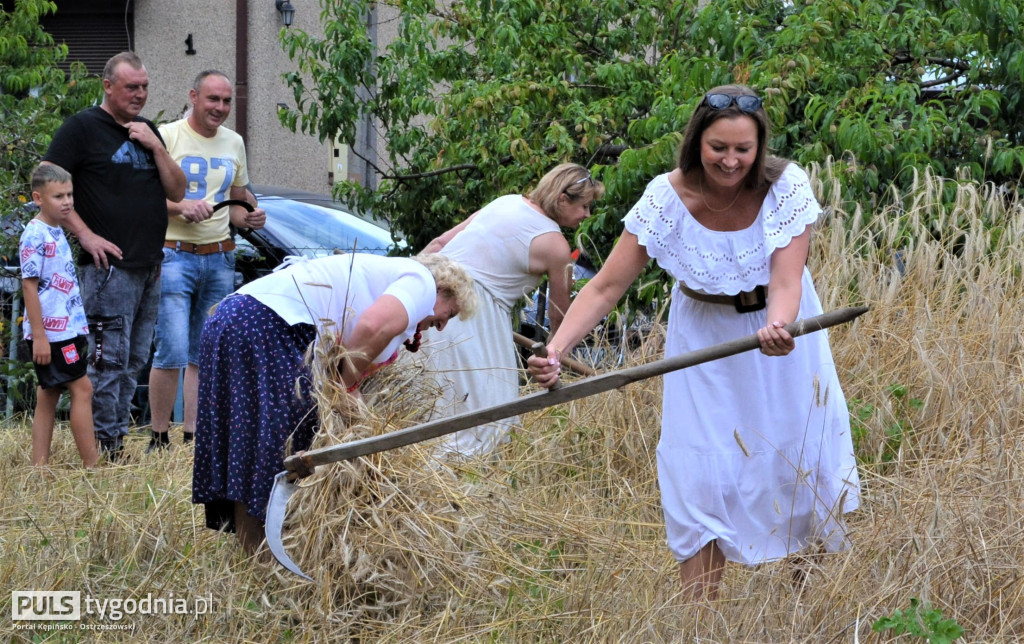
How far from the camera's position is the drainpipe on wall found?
1430 cm

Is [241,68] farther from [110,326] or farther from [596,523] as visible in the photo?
[596,523]

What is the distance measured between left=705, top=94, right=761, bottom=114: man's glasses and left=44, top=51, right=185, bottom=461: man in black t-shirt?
3345mm

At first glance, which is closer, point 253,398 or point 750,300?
point 750,300

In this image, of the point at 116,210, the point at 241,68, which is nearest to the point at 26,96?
the point at 116,210

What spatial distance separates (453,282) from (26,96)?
21.9 feet

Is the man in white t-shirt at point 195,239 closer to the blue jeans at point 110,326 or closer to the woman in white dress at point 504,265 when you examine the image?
the blue jeans at point 110,326

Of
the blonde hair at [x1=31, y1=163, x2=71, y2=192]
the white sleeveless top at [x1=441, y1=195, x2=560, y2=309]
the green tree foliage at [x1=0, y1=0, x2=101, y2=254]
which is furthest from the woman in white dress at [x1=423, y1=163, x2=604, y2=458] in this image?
the green tree foliage at [x1=0, y1=0, x2=101, y2=254]

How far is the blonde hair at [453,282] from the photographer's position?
13.6 ft

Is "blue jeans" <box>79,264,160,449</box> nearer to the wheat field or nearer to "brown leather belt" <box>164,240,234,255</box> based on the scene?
"brown leather belt" <box>164,240,234,255</box>

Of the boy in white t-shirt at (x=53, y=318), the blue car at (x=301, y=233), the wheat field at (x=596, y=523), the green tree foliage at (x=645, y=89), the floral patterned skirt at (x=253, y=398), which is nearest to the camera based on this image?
the wheat field at (x=596, y=523)

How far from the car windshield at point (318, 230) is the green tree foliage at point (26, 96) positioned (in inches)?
56.6

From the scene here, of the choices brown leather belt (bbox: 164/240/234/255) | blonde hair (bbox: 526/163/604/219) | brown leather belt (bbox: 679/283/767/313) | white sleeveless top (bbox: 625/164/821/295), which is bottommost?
brown leather belt (bbox: 164/240/234/255)

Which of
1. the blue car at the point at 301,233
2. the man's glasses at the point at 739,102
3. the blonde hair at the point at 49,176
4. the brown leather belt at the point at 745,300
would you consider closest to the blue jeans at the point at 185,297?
the blue car at the point at 301,233

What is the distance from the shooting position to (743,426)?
358 cm
